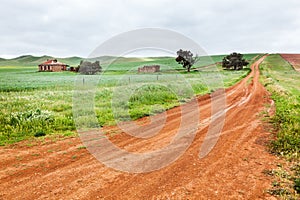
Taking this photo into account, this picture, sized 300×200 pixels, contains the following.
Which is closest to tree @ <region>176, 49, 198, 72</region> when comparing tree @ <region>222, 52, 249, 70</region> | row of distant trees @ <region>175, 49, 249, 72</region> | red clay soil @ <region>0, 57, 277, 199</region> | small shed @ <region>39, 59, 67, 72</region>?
row of distant trees @ <region>175, 49, 249, 72</region>

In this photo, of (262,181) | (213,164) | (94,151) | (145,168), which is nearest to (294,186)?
(262,181)

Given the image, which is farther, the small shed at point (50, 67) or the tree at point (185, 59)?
the small shed at point (50, 67)

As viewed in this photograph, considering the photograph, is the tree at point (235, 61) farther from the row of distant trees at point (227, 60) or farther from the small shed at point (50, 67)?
the small shed at point (50, 67)

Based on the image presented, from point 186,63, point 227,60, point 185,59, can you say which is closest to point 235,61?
point 227,60

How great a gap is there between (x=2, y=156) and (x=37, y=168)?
174 cm

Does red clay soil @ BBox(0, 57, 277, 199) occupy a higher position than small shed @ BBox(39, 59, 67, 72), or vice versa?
small shed @ BBox(39, 59, 67, 72)

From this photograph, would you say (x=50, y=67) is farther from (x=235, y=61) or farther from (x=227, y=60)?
(x=235, y=61)

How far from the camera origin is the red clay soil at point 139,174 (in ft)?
15.6

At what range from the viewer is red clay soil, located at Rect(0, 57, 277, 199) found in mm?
4758

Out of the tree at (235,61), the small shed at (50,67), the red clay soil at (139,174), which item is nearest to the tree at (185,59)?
the tree at (235,61)

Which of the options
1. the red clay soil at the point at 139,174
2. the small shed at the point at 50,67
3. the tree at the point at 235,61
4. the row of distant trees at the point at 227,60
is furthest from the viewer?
the small shed at the point at 50,67

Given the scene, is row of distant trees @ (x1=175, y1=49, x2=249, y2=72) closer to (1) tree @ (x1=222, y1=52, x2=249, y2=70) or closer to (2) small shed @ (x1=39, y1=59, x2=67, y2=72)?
(1) tree @ (x1=222, y1=52, x2=249, y2=70)

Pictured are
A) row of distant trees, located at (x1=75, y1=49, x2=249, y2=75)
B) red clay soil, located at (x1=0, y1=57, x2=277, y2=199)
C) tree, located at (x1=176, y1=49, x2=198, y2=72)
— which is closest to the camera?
red clay soil, located at (x1=0, y1=57, x2=277, y2=199)

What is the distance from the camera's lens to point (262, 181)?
17.3ft
